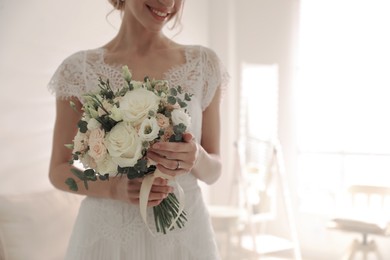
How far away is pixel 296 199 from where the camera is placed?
401 cm

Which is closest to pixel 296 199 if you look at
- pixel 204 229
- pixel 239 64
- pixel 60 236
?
pixel 239 64

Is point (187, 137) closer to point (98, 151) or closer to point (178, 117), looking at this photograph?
point (178, 117)

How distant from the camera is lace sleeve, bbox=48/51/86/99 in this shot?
1.20 m

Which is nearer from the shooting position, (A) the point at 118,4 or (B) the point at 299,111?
(A) the point at 118,4

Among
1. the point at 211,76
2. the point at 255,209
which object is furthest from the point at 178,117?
the point at 255,209

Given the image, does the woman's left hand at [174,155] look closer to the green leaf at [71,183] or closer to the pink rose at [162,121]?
the pink rose at [162,121]

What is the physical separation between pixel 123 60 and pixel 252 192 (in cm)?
262

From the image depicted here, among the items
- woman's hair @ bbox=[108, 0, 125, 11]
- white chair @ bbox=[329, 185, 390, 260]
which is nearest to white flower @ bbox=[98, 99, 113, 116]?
woman's hair @ bbox=[108, 0, 125, 11]

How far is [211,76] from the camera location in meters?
1.25

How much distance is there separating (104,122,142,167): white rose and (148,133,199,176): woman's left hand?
36 mm

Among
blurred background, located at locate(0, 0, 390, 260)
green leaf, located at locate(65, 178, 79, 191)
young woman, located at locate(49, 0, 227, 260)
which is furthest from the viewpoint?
blurred background, located at locate(0, 0, 390, 260)

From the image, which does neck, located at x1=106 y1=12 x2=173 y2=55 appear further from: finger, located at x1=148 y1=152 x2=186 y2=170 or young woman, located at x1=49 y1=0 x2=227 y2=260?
finger, located at x1=148 y1=152 x2=186 y2=170

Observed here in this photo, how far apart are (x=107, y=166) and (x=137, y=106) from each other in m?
0.13

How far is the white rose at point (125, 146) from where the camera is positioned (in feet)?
2.84
